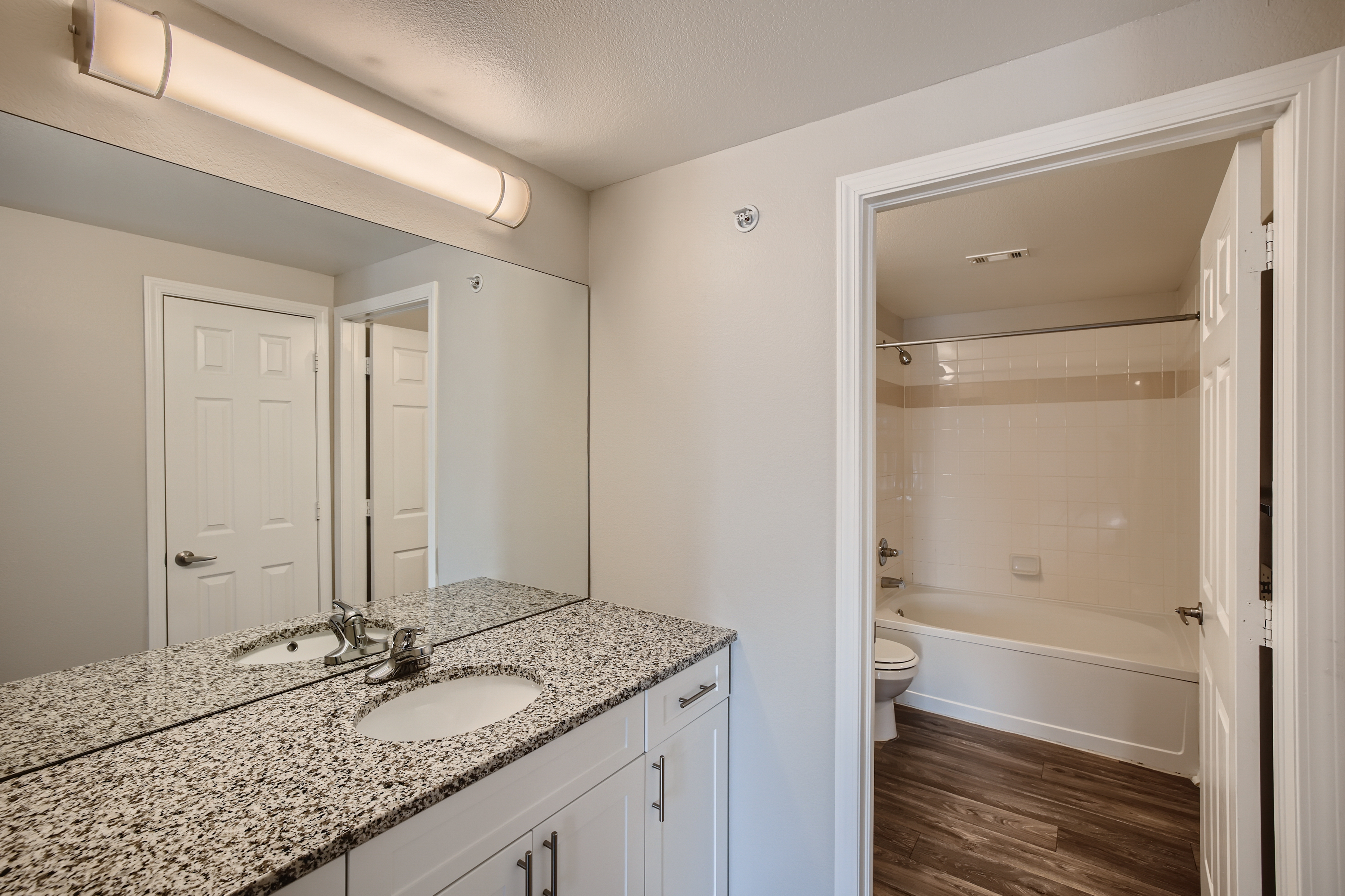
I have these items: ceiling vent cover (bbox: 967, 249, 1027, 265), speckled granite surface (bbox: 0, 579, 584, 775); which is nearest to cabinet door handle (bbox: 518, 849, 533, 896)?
A: speckled granite surface (bbox: 0, 579, 584, 775)

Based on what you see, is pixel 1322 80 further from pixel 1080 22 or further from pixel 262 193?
pixel 262 193

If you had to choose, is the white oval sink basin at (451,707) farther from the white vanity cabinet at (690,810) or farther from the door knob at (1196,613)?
the door knob at (1196,613)

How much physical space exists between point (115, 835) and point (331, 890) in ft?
0.94

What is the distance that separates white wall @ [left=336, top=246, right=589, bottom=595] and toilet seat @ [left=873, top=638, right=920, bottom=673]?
5.22ft

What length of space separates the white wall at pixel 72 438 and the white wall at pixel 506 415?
1.34 feet

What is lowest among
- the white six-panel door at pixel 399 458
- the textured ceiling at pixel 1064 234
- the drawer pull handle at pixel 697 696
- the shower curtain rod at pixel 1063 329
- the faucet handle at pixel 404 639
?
the drawer pull handle at pixel 697 696

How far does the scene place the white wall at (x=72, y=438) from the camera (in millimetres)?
965

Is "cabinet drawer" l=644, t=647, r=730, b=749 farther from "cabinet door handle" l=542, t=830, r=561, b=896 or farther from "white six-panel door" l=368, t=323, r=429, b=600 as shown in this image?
"white six-panel door" l=368, t=323, r=429, b=600

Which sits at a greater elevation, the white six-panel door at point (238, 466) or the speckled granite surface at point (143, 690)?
the white six-panel door at point (238, 466)

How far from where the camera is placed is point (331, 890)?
81 centimetres

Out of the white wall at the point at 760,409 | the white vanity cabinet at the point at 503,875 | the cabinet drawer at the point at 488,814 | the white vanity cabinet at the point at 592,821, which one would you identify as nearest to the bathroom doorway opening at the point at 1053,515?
the white wall at the point at 760,409

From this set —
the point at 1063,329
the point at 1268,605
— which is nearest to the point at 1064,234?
the point at 1063,329

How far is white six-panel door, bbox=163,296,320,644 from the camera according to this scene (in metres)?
1.14

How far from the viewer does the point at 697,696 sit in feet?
5.19
